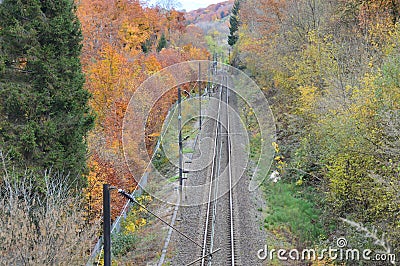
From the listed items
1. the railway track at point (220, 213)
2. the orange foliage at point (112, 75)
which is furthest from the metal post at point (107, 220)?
the orange foliage at point (112, 75)

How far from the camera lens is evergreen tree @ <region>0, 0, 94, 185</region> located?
37.6 feet

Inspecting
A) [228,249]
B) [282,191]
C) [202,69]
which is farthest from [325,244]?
[202,69]

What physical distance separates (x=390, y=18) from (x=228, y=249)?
12764 mm

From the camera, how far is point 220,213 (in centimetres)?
1562

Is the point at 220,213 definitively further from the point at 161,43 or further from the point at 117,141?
the point at 161,43

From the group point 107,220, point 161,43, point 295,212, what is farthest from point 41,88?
point 161,43

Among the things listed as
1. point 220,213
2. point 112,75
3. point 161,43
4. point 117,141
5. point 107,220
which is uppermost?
point 161,43

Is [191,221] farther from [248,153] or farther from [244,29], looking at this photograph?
[244,29]

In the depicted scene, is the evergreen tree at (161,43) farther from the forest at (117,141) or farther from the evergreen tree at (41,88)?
the evergreen tree at (41,88)

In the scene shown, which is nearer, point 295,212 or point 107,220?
point 107,220

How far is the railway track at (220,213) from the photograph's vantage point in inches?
491

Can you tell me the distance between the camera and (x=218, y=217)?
50.1ft

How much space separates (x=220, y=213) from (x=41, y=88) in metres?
7.99

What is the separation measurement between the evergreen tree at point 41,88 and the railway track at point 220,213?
4832 millimetres
